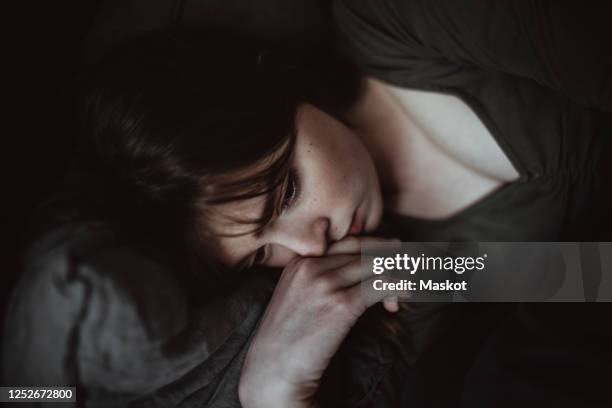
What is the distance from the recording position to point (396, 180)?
83cm

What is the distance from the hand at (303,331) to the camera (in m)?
0.62

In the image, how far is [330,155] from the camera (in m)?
0.64

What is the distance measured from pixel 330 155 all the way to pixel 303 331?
23 cm

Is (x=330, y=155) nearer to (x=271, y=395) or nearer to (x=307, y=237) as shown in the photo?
(x=307, y=237)

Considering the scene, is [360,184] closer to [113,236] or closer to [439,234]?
[439,234]

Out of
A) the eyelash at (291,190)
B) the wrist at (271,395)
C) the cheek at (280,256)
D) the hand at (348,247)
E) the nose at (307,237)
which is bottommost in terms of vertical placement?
the wrist at (271,395)

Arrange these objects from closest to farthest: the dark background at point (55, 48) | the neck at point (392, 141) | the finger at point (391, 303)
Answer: the dark background at point (55, 48)
the finger at point (391, 303)
the neck at point (392, 141)

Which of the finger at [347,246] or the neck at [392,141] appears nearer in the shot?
the finger at [347,246]

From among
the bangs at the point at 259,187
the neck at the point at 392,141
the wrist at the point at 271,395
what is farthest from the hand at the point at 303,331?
the neck at the point at 392,141

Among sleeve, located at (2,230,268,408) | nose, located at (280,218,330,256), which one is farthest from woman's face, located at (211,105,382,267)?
sleeve, located at (2,230,268,408)

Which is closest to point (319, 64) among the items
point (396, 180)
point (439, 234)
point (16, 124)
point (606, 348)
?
point (396, 180)

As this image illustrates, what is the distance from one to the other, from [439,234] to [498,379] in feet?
0.85

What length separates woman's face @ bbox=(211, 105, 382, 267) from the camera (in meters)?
0.61

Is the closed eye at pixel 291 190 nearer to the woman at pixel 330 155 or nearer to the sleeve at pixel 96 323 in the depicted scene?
the woman at pixel 330 155
